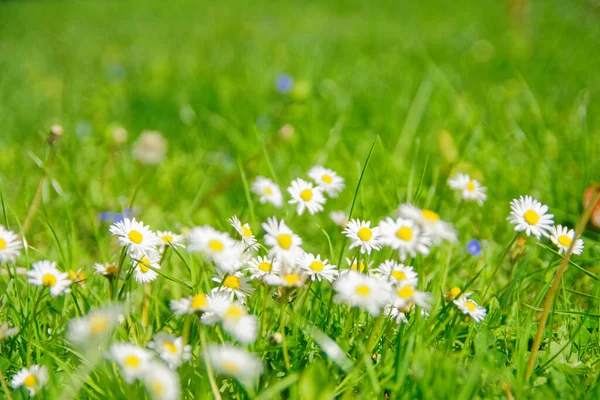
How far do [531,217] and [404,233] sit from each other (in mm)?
381

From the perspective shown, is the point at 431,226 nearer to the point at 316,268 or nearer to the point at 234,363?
the point at 316,268

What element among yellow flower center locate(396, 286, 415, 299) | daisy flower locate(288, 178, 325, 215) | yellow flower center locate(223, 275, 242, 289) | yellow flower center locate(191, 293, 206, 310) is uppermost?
daisy flower locate(288, 178, 325, 215)

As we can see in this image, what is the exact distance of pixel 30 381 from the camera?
3.29 feet

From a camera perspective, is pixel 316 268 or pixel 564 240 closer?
pixel 316 268

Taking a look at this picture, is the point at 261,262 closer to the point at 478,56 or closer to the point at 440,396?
the point at 440,396

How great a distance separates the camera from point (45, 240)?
1856 millimetres

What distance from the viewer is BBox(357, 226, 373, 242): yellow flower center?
1.22 m

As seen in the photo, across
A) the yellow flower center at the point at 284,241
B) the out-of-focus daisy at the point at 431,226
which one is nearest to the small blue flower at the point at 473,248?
the out-of-focus daisy at the point at 431,226

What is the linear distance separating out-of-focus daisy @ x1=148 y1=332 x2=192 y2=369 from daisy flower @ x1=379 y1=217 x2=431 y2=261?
16.9 inches

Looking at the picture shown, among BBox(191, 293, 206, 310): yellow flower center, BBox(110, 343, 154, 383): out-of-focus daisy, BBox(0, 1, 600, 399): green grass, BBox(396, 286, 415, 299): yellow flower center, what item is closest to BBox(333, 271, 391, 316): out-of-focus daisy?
BBox(396, 286, 415, 299): yellow flower center

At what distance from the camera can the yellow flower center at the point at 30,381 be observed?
1003mm

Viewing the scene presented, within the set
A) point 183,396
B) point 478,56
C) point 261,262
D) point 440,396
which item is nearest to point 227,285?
point 261,262

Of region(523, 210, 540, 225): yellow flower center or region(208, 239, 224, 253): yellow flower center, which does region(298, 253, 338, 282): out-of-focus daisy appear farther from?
region(523, 210, 540, 225): yellow flower center

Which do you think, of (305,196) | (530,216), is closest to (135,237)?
(305,196)
